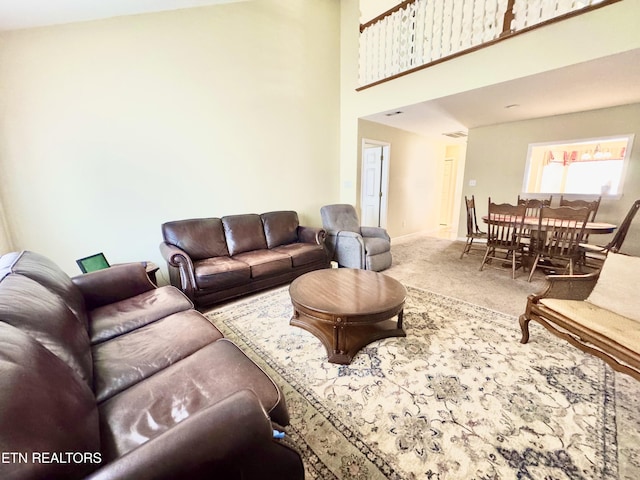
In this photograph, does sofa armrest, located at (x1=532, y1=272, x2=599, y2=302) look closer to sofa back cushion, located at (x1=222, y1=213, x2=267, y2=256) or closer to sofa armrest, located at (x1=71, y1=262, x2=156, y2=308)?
sofa back cushion, located at (x1=222, y1=213, x2=267, y2=256)

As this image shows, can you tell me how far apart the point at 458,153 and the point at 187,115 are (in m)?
6.84

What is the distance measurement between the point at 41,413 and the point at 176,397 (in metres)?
0.42

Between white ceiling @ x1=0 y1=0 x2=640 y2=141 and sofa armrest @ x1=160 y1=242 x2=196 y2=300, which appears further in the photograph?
sofa armrest @ x1=160 y1=242 x2=196 y2=300

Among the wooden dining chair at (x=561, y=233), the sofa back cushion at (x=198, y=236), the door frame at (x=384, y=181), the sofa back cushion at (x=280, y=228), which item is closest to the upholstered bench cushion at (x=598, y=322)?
the wooden dining chair at (x=561, y=233)

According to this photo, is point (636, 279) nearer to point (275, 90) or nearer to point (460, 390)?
point (460, 390)

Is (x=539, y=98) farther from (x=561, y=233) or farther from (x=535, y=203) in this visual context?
(x=561, y=233)

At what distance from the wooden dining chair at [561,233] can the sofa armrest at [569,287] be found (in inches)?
49.3

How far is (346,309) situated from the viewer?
5.87 ft

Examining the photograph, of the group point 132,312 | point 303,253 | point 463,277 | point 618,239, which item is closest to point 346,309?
point 132,312

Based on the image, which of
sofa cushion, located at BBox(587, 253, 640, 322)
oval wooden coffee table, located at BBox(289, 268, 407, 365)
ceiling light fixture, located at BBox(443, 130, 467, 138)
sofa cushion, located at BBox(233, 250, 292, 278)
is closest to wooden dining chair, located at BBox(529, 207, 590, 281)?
sofa cushion, located at BBox(587, 253, 640, 322)

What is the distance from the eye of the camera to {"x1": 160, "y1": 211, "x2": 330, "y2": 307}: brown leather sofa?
259 centimetres

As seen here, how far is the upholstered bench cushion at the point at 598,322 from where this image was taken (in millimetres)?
1433

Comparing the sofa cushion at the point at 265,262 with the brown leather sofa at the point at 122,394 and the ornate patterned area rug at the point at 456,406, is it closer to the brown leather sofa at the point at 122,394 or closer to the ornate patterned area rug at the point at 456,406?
the ornate patterned area rug at the point at 456,406

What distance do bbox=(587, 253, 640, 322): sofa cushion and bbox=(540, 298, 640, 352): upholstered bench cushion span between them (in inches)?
1.9
